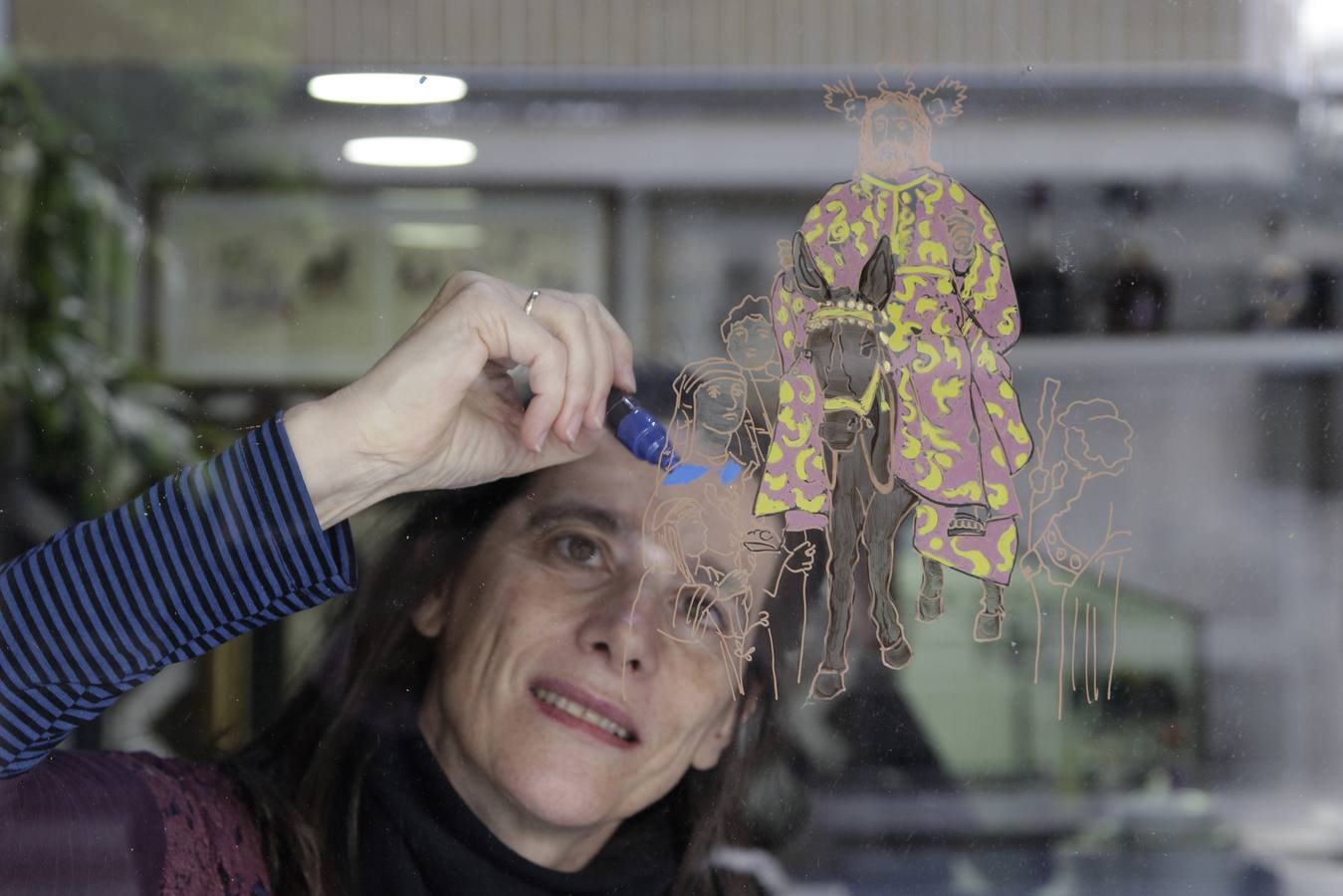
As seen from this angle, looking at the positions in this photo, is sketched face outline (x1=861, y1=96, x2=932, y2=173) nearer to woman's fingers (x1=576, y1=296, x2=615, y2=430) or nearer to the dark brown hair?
woman's fingers (x1=576, y1=296, x2=615, y2=430)

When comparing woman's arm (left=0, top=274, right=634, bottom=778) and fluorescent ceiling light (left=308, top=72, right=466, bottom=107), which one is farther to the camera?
fluorescent ceiling light (left=308, top=72, right=466, bottom=107)

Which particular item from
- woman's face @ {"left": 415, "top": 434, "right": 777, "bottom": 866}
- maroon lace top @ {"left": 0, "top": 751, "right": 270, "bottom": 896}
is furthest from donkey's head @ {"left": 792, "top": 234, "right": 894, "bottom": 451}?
maroon lace top @ {"left": 0, "top": 751, "right": 270, "bottom": 896}

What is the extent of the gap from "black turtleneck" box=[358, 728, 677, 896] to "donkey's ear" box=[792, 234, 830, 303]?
0.44 metres

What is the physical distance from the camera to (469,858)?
A: 1073 millimetres

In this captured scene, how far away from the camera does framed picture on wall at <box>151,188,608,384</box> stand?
3.48 feet

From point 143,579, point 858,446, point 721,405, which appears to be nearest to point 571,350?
point 721,405

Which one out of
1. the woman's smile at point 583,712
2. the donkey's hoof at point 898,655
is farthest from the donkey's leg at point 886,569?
the woman's smile at point 583,712

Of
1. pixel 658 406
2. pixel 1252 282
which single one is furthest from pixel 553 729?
pixel 1252 282

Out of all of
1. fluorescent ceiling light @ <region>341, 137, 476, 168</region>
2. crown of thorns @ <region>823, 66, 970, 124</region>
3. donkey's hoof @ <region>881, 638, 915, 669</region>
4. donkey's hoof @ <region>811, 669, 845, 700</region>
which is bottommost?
donkey's hoof @ <region>811, 669, 845, 700</region>

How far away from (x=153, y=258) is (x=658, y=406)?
0.44m

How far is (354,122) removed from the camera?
3.54 feet

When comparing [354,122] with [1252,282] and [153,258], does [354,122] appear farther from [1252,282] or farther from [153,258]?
[1252,282]

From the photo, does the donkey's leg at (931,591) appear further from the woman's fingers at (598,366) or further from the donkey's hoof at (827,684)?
the woman's fingers at (598,366)

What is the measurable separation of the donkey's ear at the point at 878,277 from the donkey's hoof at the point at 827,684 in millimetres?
293
